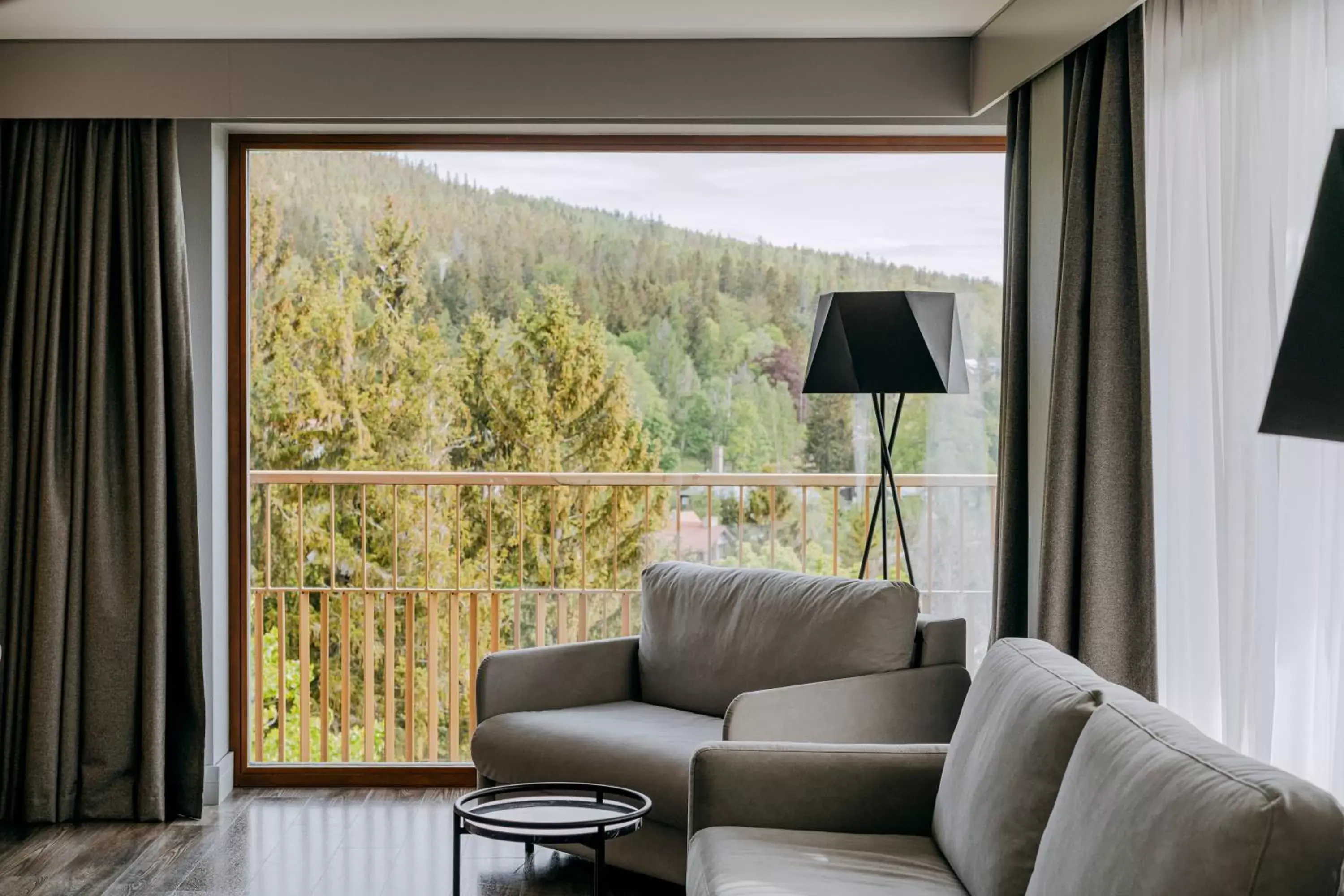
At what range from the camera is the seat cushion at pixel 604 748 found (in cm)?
307

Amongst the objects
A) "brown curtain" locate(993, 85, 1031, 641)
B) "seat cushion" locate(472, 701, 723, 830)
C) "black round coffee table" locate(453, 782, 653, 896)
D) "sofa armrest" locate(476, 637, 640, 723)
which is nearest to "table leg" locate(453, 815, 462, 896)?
"black round coffee table" locate(453, 782, 653, 896)

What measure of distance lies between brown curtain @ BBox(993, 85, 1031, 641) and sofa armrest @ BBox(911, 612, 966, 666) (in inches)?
8.5

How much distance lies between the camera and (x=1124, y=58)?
A: 3016 mm

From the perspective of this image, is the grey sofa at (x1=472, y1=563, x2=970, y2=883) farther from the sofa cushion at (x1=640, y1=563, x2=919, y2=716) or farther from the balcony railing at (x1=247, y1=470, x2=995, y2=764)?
the balcony railing at (x1=247, y1=470, x2=995, y2=764)

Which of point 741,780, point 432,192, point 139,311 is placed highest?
point 432,192

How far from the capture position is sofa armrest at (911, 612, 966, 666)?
338 cm

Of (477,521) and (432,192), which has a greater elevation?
(432,192)

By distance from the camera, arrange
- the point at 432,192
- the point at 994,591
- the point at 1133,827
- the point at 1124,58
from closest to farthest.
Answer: the point at 1133,827 → the point at 1124,58 → the point at 994,591 → the point at 432,192

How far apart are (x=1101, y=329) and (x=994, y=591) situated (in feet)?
3.10

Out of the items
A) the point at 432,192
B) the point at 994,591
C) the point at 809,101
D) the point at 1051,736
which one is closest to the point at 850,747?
the point at 1051,736

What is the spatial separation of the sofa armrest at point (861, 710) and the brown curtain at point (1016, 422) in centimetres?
30

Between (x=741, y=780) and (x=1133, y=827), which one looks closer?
(x=1133, y=827)

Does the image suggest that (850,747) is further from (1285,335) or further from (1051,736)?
(1285,335)

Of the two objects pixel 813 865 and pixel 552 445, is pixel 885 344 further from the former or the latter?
pixel 813 865
